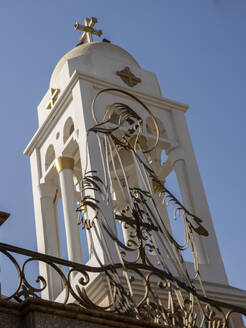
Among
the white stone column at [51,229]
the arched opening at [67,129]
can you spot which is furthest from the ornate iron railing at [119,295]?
the arched opening at [67,129]

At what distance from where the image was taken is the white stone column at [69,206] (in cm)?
1355

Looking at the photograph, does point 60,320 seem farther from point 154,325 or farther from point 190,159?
point 190,159

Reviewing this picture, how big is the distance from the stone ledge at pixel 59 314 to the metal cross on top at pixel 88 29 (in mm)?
12007

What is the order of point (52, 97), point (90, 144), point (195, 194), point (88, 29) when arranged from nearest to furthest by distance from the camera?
point (90, 144), point (195, 194), point (52, 97), point (88, 29)

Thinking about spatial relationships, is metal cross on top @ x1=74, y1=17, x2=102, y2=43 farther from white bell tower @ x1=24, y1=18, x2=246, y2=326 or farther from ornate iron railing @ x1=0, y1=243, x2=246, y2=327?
ornate iron railing @ x1=0, y1=243, x2=246, y2=327

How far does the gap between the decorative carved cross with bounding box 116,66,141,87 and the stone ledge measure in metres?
10.1

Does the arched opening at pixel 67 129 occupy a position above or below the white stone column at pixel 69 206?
above

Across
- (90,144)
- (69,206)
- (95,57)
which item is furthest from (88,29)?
(69,206)

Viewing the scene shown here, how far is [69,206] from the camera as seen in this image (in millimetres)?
14023

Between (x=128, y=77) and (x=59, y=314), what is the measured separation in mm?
10555

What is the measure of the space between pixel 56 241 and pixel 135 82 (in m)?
3.79

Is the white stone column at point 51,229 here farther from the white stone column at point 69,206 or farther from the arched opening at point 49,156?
the white stone column at point 69,206

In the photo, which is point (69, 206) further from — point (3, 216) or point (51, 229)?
point (3, 216)

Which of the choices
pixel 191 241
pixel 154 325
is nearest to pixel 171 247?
pixel 191 241
